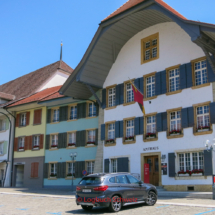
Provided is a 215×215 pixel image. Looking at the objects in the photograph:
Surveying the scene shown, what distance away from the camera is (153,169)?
78.5 ft

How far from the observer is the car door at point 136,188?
43.8 feet

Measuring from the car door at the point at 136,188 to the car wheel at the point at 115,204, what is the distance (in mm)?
793

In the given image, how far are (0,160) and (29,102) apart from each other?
26.7 feet

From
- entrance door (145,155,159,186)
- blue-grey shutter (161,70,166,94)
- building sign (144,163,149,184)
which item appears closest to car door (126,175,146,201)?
building sign (144,163,149,184)

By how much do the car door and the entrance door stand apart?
A: 1006 cm

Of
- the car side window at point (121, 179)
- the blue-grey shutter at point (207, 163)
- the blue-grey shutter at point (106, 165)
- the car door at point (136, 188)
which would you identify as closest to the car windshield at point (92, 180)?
the car side window at point (121, 179)

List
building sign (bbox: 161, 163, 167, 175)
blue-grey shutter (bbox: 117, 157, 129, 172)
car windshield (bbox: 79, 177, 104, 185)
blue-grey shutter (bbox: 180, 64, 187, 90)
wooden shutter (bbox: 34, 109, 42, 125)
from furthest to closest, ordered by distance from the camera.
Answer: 1. wooden shutter (bbox: 34, 109, 42, 125)
2. blue-grey shutter (bbox: 117, 157, 129, 172)
3. building sign (bbox: 161, 163, 167, 175)
4. blue-grey shutter (bbox: 180, 64, 187, 90)
5. car windshield (bbox: 79, 177, 104, 185)

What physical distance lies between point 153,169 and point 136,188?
10.7 m

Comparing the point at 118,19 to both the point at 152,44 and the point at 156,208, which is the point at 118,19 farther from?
the point at 156,208

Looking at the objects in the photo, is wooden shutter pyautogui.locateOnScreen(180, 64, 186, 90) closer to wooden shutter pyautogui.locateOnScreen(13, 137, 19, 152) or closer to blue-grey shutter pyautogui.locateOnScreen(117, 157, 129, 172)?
blue-grey shutter pyautogui.locateOnScreen(117, 157, 129, 172)

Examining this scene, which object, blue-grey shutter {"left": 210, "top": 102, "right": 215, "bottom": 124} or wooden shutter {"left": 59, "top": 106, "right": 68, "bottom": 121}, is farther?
wooden shutter {"left": 59, "top": 106, "right": 68, "bottom": 121}

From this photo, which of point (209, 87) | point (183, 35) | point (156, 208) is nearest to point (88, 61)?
point (183, 35)

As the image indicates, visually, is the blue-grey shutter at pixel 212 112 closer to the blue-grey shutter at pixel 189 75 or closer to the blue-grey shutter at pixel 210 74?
the blue-grey shutter at pixel 210 74

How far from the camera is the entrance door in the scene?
2360cm
